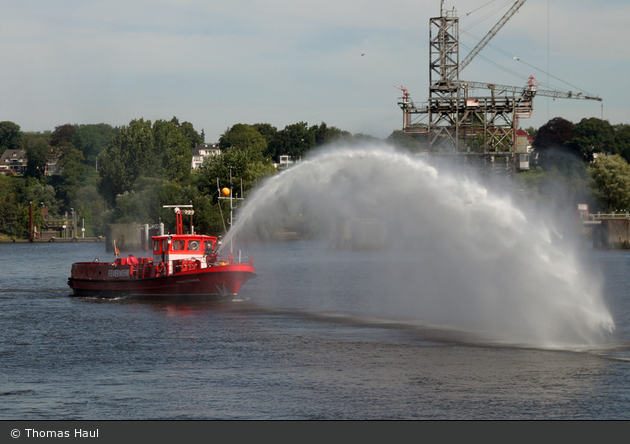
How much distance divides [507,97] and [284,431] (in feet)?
448

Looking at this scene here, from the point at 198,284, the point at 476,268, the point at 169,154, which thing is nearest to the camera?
the point at 476,268

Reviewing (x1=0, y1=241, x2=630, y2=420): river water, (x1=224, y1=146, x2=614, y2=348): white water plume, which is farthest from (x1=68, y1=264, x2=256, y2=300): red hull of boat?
(x1=224, y1=146, x2=614, y2=348): white water plume

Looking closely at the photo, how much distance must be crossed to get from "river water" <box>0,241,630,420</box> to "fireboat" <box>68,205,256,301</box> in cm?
204

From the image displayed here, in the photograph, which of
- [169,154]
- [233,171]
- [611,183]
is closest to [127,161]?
[169,154]

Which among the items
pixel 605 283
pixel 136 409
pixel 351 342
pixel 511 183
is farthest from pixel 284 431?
pixel 511 183

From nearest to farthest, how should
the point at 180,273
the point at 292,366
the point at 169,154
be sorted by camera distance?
the point at 292,366 < the point at 180,273 < the point at 169,154

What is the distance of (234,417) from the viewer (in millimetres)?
24844

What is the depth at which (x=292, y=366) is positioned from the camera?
3262 centimetres

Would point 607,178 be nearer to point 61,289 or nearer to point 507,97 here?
point 507,97

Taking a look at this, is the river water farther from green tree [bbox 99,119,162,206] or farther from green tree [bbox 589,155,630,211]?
green tree [bbox 99,119,162,206]

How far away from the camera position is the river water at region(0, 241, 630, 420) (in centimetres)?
2580

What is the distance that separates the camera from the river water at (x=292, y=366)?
25797mm

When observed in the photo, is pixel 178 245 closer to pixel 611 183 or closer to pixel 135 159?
pixel 135 159

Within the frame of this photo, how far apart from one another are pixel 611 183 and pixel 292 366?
15355 cm
